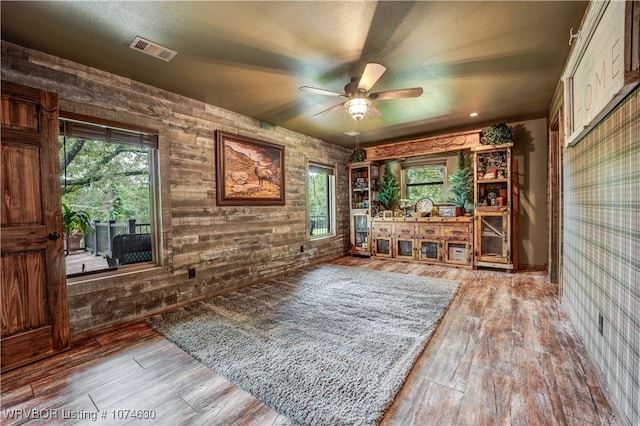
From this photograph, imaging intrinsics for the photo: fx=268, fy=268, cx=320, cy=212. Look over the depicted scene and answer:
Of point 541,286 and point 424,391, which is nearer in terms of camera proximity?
point 424,391

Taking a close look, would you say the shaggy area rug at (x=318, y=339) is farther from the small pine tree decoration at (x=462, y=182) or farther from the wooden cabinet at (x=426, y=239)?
the small pine tree decoration at (x=462, y=182)

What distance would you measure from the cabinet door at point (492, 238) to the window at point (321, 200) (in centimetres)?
288

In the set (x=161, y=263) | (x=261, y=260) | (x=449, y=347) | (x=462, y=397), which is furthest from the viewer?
(x=261, y=260)

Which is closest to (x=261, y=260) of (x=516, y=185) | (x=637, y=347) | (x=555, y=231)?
(x=637, y=347)

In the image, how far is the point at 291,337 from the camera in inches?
93.8

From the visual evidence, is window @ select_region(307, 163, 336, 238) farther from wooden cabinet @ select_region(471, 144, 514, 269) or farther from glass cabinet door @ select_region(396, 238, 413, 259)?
wooden cabinet @ select_region(471, 144, 514, 269)

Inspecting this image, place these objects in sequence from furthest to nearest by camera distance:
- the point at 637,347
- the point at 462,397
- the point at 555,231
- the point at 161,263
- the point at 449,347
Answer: the point at 555,231, the point at 161,263, the point at 449,347, the point at 462,397, the point at 637,347

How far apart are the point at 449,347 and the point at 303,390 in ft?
4.18

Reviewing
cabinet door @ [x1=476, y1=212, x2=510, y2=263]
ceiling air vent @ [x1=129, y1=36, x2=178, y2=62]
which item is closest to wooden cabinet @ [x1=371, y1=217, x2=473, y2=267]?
cabinet door @ [x1=476, y1=212, x2=510, y2=263]

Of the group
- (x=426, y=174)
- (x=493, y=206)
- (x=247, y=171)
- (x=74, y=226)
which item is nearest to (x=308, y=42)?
Answer: (x=247, y=171)

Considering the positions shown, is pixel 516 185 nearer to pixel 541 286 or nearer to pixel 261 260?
pixel 541 286

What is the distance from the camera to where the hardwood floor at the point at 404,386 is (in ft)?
4.91

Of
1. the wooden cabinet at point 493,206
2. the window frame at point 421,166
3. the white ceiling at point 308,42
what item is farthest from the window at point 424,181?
the white ceiling at point 308,42

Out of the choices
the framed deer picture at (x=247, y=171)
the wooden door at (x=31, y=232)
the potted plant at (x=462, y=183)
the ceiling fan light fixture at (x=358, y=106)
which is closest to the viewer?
the wooden door at (x=31, y=232)
